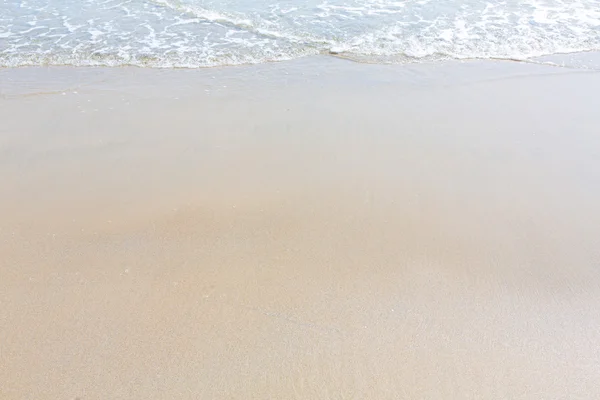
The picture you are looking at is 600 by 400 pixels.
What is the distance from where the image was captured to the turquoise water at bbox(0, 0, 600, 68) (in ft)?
22.7

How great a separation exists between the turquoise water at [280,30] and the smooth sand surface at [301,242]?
52.5 inches

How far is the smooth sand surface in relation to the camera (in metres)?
2.65

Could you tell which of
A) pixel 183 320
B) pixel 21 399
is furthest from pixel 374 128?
pixel 21 399

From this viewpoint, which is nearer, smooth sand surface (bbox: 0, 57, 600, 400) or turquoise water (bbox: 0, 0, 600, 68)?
smooth sand surface (bbox: 0, 57, 600, 400)

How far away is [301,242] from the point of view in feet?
11.6

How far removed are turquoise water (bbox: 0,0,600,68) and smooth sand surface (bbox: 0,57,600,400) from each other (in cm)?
133

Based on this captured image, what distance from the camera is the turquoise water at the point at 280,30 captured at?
693 cm

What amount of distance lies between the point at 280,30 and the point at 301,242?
5.14 meters

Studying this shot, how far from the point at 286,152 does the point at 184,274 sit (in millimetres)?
1711

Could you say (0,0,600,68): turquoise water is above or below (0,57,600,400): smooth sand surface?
above

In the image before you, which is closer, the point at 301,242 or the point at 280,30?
the point at 301,242

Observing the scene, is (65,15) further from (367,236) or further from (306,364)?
(306,364)

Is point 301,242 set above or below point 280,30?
below

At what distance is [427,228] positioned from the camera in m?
3.68
